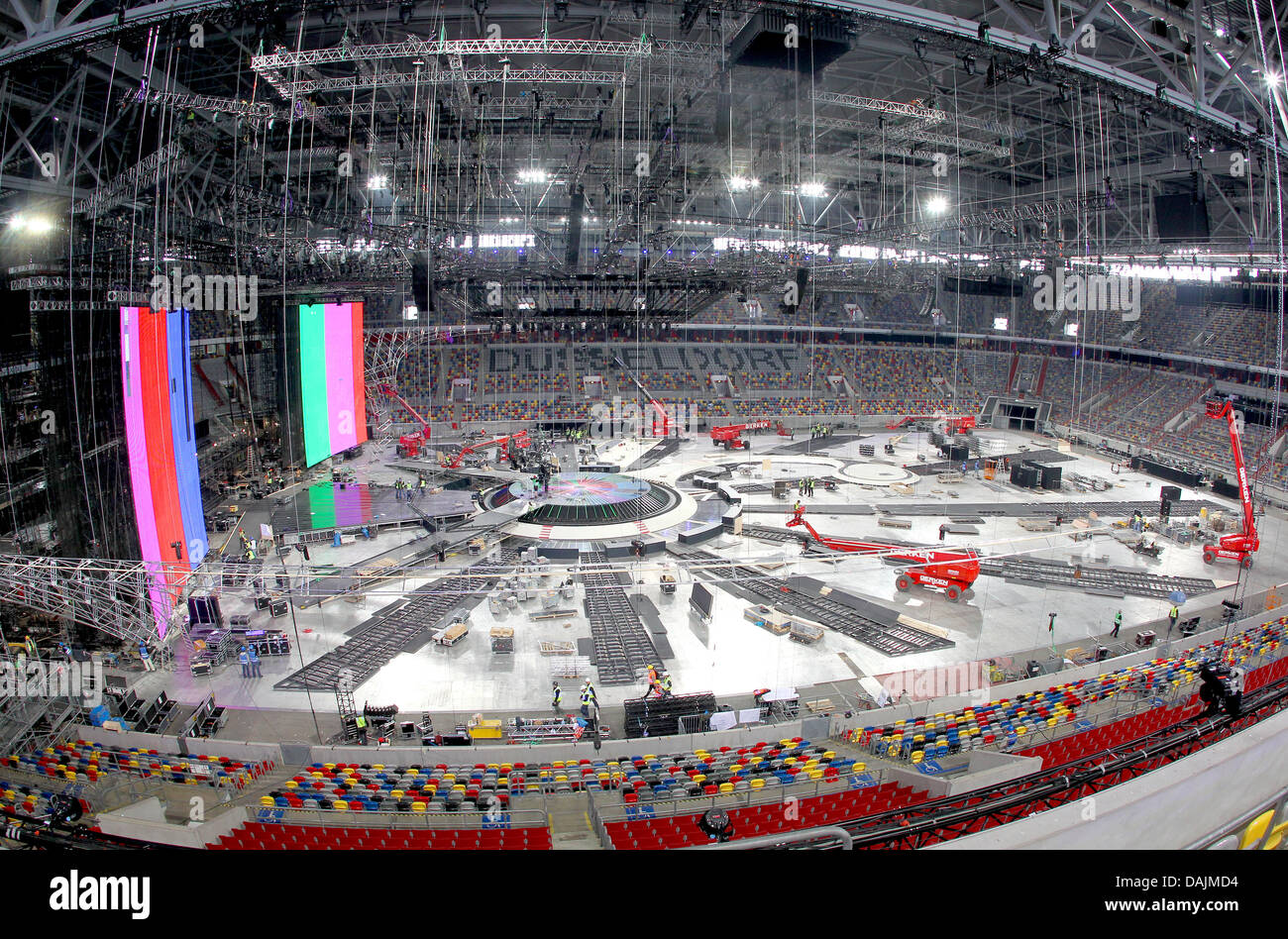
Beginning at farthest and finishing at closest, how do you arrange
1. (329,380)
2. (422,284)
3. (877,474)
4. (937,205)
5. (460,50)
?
(937,205) → (877,474) → (422,284) → (329,380) → (460,50)

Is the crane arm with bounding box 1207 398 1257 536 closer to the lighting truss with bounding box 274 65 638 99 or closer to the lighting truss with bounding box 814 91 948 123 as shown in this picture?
the lighting truss with bounding box 814 91 948 123

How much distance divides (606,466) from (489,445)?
7799 millimetres

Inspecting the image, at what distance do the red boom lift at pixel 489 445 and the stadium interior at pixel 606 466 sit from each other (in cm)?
42

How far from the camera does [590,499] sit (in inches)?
935

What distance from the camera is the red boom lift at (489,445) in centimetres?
3061

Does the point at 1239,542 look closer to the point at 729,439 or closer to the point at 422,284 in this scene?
the point at 729,439

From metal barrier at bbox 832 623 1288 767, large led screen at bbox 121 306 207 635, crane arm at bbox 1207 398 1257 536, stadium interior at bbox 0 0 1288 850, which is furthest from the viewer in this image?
crane arm at bbox 1207 398 1257 536

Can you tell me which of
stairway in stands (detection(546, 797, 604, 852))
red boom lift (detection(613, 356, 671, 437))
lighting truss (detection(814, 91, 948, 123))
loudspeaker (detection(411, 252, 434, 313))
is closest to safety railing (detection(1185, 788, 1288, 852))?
stairway in stands (detection(546, 797, 604, 852))

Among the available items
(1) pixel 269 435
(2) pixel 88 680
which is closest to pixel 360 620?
(2) pixel 88 680

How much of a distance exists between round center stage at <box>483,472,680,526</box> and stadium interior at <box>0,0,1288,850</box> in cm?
17

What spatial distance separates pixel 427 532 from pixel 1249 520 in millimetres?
24026

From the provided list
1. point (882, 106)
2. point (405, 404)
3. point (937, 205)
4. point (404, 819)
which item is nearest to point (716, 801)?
point (404, 819)

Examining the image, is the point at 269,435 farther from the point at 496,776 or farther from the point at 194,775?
the point at 496,776

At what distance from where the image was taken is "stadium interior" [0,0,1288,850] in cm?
1011
